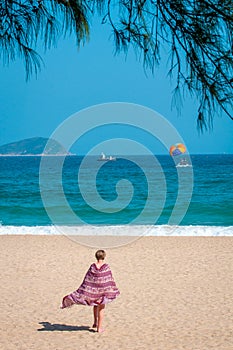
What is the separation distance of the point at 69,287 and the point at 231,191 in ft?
92.4

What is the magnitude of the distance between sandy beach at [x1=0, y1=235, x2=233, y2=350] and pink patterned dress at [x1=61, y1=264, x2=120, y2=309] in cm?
56

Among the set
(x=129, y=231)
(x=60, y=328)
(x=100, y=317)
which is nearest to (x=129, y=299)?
(x=60, y=328)

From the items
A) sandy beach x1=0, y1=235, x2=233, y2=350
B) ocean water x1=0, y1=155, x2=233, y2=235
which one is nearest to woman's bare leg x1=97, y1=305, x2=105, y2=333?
sandy beach x1=0, y1=235, x2=233, y2=350

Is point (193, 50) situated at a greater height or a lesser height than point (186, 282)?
greater

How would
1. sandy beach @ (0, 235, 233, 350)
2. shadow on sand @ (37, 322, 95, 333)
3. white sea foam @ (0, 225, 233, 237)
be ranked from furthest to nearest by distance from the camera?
white sea foam @ (0, 225, 233, 237) < shadow on sand @ (37, 322, 95, 333) < sandy beach @ (0, 235, 233, 350)

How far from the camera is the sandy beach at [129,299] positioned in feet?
19.5

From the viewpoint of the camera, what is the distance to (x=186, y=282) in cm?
906

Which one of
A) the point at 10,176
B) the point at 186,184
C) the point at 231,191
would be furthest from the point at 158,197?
the point at 10,176

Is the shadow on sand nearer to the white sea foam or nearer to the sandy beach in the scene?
the sandy beach

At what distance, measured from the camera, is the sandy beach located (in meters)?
5.93

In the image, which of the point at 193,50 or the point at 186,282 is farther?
the point at 186,282

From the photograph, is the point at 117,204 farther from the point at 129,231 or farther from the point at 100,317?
the point at 100,317

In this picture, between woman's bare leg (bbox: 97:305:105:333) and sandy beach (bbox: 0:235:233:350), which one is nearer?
woman's bare leg (bbox: 97:305:105:333)

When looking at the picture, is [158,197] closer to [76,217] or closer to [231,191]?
[231,191]
